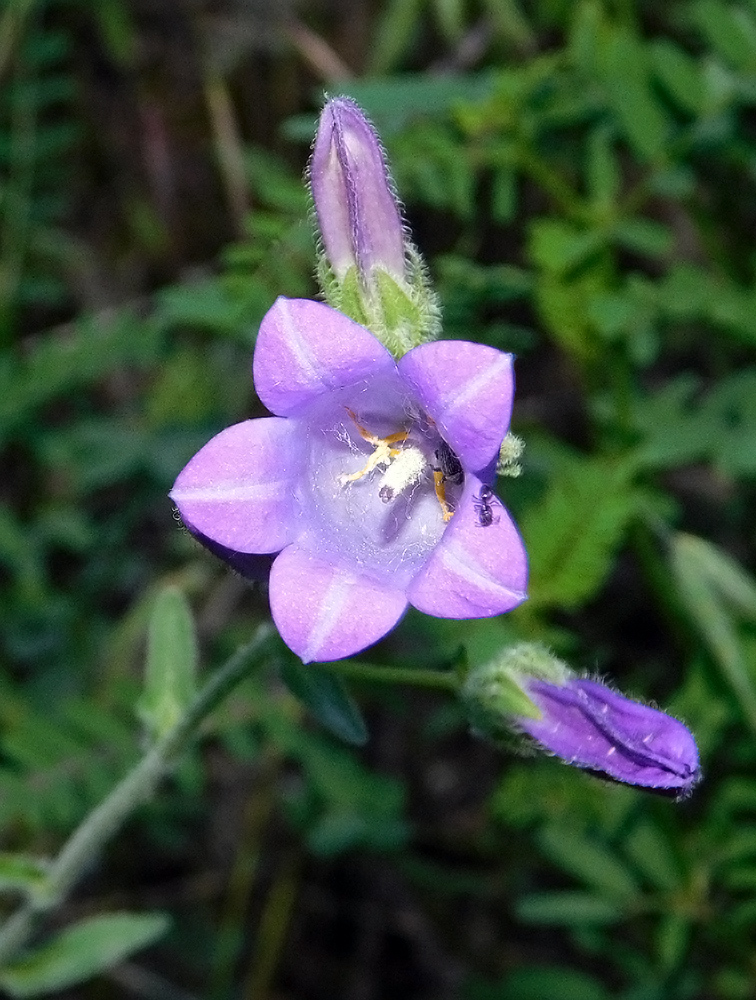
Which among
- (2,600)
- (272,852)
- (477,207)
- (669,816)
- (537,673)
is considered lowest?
(272,852)

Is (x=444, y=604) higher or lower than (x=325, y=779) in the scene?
higher

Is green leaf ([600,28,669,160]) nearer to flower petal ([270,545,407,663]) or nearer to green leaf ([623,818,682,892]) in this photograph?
flower petal ([270,545,407,663])

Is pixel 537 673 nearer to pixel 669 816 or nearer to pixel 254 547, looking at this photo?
pixel 254 547

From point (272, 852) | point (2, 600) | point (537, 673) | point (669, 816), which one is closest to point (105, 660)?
point (2, 600)

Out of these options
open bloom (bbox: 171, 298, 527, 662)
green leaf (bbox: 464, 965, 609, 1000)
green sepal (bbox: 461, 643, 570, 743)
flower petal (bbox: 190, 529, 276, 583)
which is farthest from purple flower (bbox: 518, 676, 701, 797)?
green leaf (bbox: 464, 965, 609, 1000)

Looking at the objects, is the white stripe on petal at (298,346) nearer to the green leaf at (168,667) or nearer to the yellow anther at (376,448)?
the yellow anther at (376,448)

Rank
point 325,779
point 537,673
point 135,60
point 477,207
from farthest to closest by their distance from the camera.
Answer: point 135,60 < point 477,207 < point 325,779 < point 537,673

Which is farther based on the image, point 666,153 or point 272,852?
point 272,852
